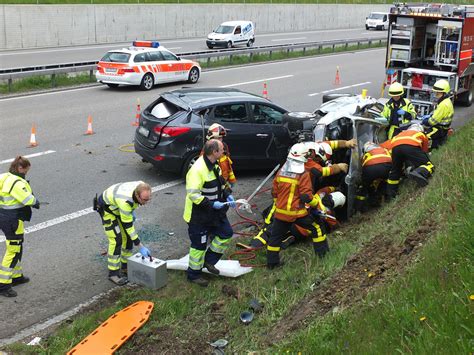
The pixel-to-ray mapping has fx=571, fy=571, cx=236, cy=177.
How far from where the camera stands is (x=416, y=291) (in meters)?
4.77

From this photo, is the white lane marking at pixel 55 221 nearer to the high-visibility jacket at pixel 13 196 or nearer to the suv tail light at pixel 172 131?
the high-visibility jacket at pixel 13 196

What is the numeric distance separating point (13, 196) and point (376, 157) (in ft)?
17.6

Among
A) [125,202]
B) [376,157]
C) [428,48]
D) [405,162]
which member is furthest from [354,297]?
[428,48]

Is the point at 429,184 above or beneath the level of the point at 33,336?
above

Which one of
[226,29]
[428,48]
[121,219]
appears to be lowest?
[121,219]

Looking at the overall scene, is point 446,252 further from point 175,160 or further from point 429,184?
point 175,160

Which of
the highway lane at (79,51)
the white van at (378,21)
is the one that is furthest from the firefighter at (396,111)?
the white van at (378,21)

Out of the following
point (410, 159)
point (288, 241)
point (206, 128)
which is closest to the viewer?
point (288, 241)

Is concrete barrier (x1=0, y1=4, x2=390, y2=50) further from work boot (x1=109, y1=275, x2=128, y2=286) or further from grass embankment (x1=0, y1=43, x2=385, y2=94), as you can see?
work boot (x1=109, y1=275, x2=128, y2=286)

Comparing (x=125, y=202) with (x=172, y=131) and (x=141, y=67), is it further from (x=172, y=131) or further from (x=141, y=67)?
(x=141, y=67)

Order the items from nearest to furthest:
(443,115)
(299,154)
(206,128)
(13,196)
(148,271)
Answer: (13,196), (148,271), (299,154), (206,128), (443,115)

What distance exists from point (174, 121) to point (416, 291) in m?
6.47

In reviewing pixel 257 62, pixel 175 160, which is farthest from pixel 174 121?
pixel 257 62

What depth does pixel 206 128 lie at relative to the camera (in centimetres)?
1041
